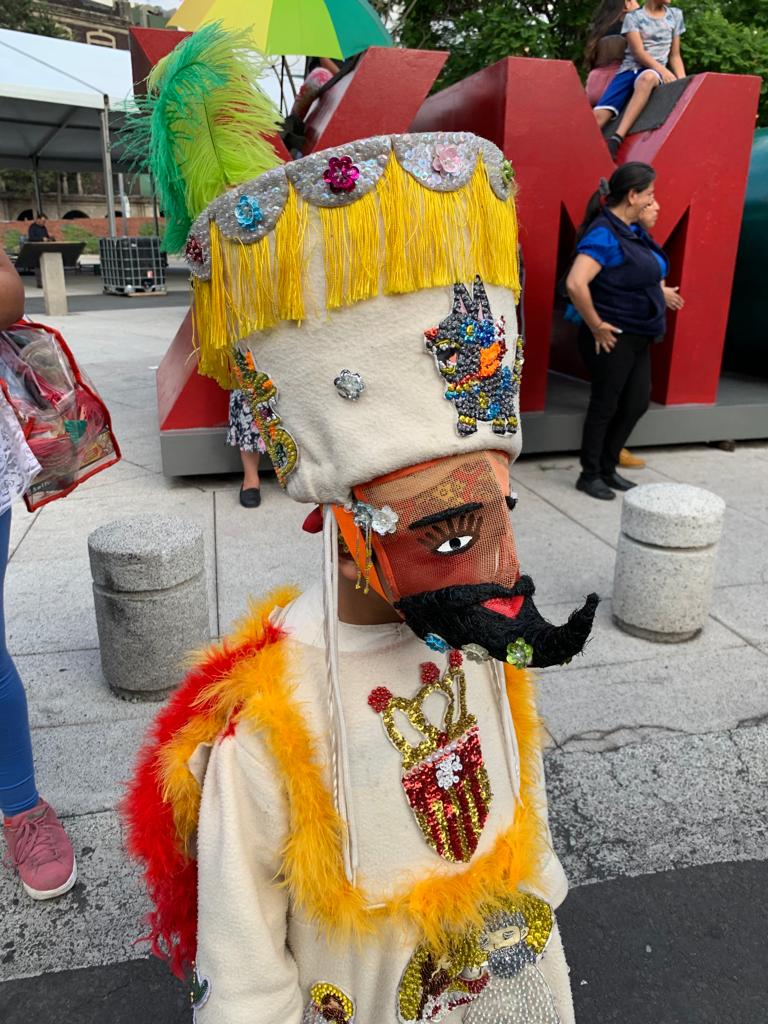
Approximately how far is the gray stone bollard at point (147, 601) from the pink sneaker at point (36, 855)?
88 centimetres

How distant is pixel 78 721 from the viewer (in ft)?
10.2

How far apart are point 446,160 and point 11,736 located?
1822 millimetres

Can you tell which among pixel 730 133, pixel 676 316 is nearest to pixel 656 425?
pixel 676 316

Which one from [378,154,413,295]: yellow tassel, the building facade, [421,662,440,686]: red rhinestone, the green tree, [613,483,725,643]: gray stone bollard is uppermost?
the building facade

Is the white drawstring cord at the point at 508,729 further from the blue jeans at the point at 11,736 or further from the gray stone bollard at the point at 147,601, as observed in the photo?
the gray stone bollard at the point at 147,601

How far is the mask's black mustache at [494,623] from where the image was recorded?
1020 millimetres

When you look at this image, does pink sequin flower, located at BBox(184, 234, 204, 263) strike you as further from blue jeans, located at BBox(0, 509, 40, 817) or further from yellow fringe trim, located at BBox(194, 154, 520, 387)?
blue jeans, located at BBox(0, 509, 40, 817)

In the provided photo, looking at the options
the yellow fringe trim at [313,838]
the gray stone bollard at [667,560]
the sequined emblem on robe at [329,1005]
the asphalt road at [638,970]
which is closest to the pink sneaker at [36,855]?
the asphalt road at [638,970]

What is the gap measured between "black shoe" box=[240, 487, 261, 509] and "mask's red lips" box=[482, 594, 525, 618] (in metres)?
4.28

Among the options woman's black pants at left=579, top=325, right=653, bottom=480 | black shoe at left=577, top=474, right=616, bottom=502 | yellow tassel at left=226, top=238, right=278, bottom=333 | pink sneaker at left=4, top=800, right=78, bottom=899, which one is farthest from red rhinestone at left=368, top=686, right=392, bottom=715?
black shoe at left=577, top=474, right=616, bottom=502

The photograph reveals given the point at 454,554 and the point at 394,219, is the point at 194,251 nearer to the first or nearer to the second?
the point at 394,219

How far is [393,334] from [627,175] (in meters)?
4.28

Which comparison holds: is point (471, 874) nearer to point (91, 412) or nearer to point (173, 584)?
point (91, 412)

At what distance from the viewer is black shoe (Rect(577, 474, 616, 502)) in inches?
216
